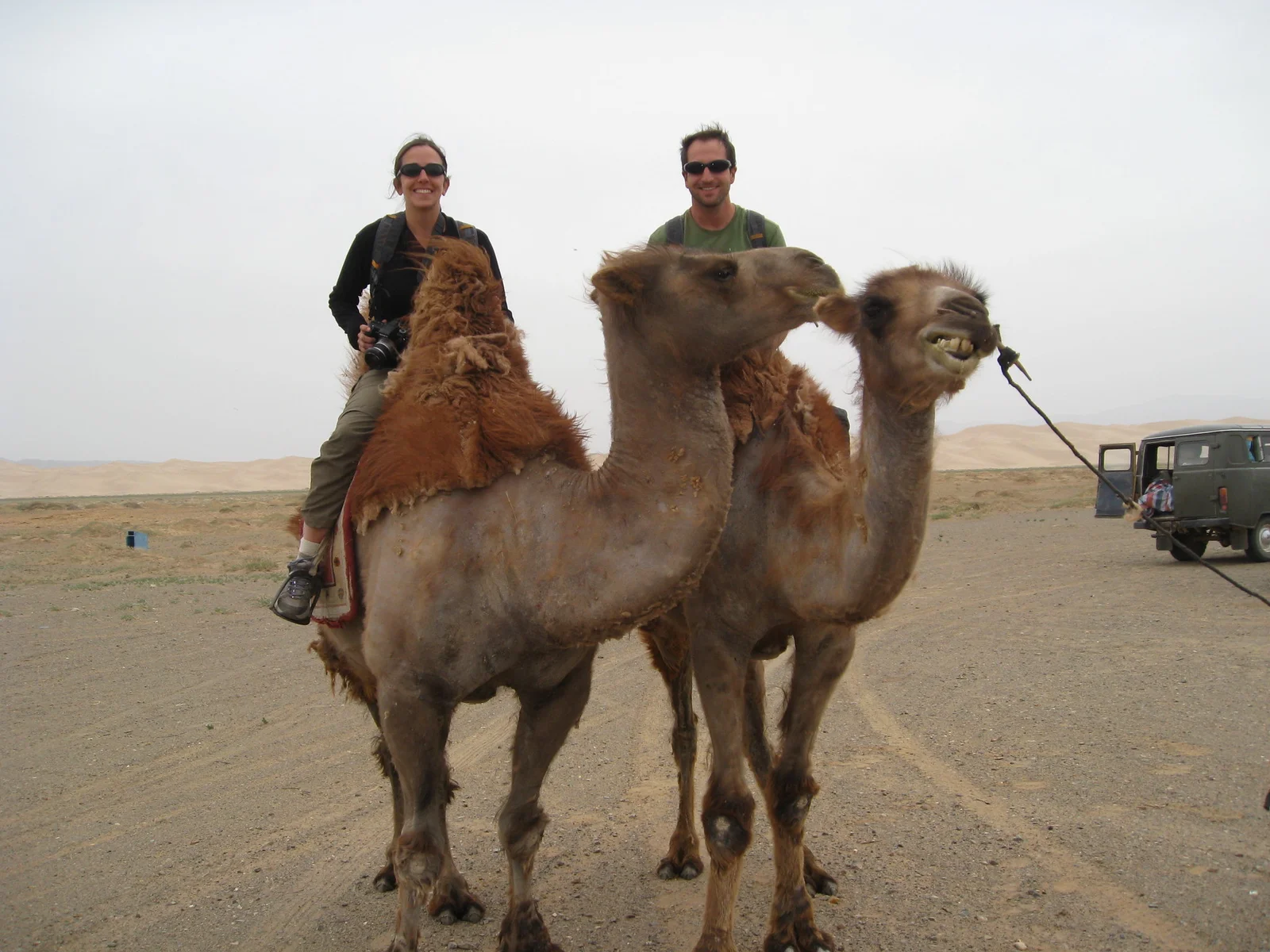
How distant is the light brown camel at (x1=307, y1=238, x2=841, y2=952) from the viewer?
3.51 meters

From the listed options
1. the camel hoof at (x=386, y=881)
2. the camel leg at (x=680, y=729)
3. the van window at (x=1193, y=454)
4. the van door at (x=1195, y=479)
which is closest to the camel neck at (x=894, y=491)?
the camel leg at (x=680, y=729)

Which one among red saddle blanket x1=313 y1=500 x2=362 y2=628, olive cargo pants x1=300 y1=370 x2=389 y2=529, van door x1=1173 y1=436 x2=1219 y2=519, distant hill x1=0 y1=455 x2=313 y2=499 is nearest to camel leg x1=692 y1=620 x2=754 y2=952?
red saddle blanket x1=313 y1=500 x2=362 y2=628

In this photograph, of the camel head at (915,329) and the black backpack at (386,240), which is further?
the black backpack at (386,240)

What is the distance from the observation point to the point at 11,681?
10594 mm

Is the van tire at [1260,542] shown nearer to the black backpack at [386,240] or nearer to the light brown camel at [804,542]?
the light brown camel at [804,542]

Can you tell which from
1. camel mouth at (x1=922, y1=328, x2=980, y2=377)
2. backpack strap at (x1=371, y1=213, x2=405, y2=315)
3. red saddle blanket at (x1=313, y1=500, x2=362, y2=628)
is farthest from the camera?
backpack strap at (x1=371, y1=213, x2=405, y2=315)

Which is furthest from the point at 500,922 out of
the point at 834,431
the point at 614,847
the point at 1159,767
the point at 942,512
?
the point at 942,512

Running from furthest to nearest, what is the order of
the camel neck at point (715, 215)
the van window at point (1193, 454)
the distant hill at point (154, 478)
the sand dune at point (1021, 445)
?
the distant hill at point (154, 478) < the sand dune at point (1021, 445) < the van window at point (1193, 454) < the camel neck at point (715, 215)

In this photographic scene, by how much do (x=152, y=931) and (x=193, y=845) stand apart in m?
1.19

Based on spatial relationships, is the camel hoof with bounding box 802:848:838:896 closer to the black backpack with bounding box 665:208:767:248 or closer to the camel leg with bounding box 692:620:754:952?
the camel leg with bounding box 692:620:754:952

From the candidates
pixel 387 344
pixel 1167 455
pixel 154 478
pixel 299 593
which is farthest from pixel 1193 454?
pixel 154 478

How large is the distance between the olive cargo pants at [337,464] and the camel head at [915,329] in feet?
7.18

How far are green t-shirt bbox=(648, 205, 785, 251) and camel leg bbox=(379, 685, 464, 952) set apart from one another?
2709mm

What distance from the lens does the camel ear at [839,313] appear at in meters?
3.46
